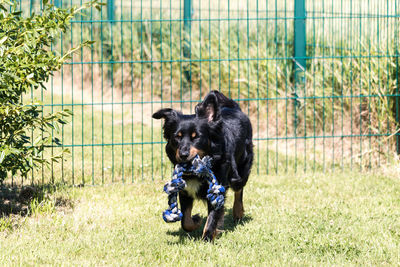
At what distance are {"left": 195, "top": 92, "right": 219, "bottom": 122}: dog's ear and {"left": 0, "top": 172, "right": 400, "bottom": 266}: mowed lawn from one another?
989 millimetres

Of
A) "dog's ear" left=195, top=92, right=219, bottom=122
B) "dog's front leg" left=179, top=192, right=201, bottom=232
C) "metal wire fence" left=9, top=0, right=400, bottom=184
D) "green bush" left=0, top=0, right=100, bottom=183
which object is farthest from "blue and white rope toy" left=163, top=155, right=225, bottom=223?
"metal wire fence" left=9, top=0, right=400, bottom=184

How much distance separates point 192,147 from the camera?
15.0 feet

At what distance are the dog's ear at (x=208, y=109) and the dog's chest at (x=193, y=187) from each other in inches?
20.3

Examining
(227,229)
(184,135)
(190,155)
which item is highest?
(184,135)

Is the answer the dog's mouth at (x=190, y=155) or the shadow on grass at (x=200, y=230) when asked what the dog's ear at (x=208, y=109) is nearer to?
the dog's mouth at (x=190, y=155)

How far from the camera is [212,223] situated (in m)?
4.79

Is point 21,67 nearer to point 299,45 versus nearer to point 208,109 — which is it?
point 208,109

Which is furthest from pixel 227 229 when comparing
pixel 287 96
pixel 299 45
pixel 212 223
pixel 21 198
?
pixel 287 96

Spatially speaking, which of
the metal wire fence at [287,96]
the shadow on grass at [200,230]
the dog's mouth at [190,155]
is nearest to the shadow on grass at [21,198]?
the metal wire fence at [287,96]

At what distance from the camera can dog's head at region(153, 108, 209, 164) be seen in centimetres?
453

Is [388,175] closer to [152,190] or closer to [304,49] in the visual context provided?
[304,49]

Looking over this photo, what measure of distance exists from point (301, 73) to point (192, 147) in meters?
4.80

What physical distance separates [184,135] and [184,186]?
1.33ft

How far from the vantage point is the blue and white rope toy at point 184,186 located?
4535 mm
